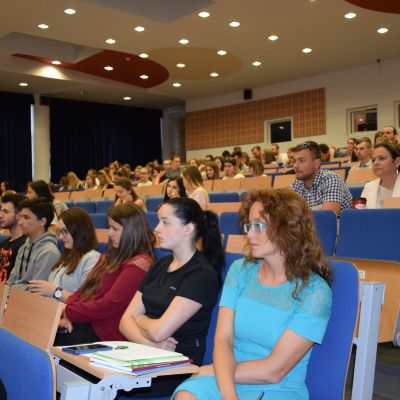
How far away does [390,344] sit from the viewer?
268 centimetres

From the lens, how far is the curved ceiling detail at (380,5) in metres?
8.11

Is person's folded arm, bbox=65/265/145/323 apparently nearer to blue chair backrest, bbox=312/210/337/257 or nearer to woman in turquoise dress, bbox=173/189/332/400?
woman in turquoise dress, bbox=173/189/332/400

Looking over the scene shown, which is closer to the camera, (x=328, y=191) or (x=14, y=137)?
(x=328, y=191)

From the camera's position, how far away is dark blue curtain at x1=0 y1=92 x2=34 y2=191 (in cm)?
1484

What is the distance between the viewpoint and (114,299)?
2.41 metres

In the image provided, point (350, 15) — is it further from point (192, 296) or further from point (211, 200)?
point (192, 296)

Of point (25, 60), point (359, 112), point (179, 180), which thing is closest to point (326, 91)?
point (359, 112)

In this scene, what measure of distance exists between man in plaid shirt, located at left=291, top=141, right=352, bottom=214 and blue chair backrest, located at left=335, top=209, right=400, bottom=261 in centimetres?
61

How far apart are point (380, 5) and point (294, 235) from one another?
7.73 meters

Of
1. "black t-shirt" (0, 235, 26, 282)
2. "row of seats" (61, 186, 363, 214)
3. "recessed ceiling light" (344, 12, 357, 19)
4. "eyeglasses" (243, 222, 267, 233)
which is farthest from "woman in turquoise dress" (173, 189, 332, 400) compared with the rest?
"recessed ceiling light" (344, 12, 357, 19)

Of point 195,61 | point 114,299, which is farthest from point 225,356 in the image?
point 195,61

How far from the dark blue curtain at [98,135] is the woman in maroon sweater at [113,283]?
13.8 metres

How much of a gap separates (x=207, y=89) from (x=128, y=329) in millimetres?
13042

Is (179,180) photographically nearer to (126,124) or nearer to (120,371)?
(120,371)
